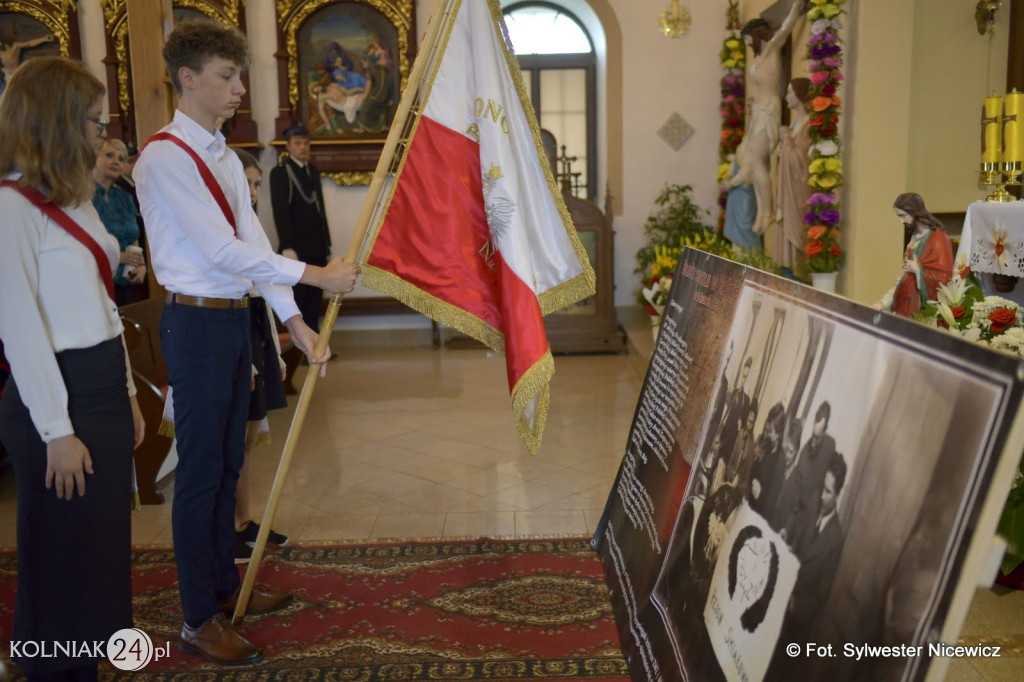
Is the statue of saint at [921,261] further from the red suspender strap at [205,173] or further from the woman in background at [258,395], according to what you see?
the red suspender strap at [205,173]

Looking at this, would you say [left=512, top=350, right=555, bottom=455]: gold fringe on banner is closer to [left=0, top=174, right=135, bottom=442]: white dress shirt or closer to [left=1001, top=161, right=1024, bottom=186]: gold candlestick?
[left=0, top=174, right=135, bottom=442]: white dress shirt

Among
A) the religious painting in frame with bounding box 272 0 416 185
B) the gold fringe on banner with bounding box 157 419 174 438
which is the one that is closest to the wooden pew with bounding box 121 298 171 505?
the gold fringe on banner with bounding box 157 419 174 438

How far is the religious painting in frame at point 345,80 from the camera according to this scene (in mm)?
7906

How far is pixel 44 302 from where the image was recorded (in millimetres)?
1762

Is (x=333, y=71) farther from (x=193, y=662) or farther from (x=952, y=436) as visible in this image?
(x=952, y=436)

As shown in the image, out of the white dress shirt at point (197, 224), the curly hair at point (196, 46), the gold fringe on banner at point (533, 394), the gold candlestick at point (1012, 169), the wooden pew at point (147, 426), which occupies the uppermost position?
the curly hair at point (196, 46)

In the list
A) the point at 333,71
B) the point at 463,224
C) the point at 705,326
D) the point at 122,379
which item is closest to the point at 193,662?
the point at 122,379

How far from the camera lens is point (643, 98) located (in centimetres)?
840

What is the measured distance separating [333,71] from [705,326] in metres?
6.78

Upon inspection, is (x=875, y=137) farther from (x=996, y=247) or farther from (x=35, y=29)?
(x=35, y=29)

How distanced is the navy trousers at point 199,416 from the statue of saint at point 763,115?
5.58m

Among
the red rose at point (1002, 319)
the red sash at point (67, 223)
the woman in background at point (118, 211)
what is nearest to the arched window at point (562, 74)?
the woman in background at point (118, 211)

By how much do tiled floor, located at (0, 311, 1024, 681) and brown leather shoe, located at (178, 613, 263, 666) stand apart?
0.93 meters

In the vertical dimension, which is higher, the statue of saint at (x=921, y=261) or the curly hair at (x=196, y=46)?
the curly hair at (x=196, y=46)
